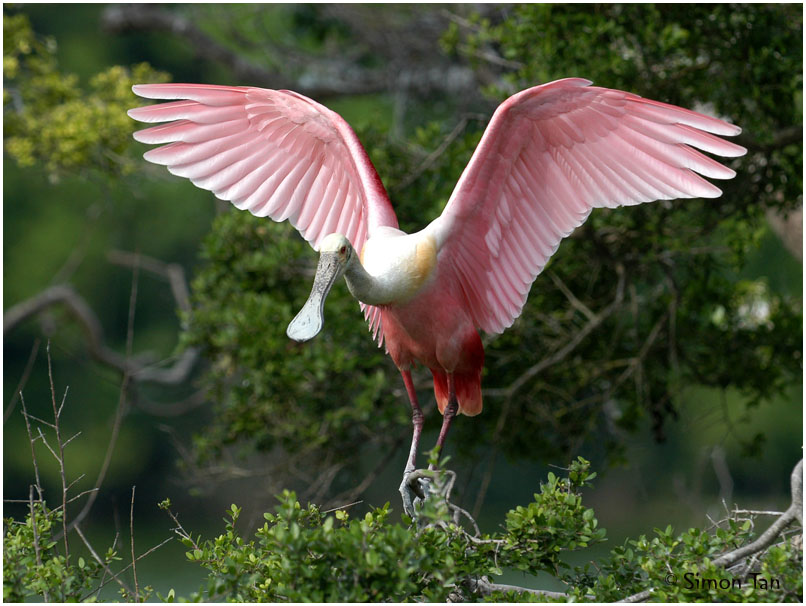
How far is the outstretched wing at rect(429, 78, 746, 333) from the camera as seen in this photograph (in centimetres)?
295

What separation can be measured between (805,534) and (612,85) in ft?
7.71

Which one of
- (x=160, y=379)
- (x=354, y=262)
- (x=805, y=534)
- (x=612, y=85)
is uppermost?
(x=612, y=85)

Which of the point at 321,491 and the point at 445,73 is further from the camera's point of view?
the point at 445,73

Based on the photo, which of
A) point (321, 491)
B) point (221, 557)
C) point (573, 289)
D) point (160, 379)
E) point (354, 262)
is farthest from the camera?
point (160, 379)

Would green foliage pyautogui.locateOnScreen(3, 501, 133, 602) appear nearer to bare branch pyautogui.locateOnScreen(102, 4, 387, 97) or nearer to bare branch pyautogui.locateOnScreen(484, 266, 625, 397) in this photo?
bare branch pyautogui.locateOnScreen(484, 266, 625, 397)

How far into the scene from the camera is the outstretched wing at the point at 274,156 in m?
3.25

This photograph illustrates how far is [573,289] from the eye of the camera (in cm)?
512

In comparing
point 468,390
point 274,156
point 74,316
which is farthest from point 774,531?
point 74,316

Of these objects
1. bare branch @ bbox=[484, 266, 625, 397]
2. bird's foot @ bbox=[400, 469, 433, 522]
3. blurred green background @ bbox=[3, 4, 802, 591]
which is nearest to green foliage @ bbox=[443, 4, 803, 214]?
blurred green background @ bbox=[3, 4, 802, 591]

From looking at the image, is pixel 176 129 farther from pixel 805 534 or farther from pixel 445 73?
pixel 445 73

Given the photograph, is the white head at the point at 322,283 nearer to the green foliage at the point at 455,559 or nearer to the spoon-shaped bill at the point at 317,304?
the spoon-shaped bill at the point at 317,304

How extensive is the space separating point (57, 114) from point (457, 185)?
322 centimetres

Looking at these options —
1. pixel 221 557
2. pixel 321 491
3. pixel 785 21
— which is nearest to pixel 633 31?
pixel 785 21

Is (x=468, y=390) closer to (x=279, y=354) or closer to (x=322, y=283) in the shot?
(x=322, y=283)
